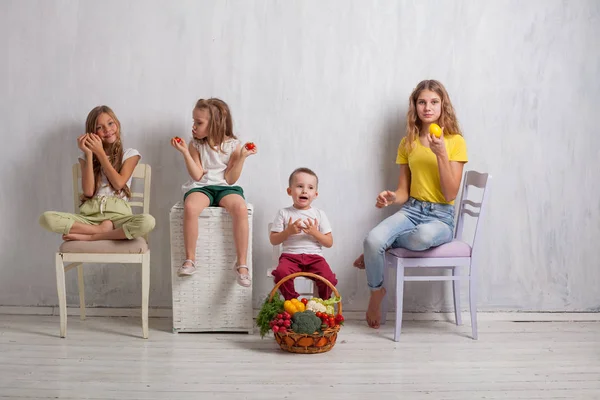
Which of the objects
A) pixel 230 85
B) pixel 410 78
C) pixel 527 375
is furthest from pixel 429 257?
pixel 230 85

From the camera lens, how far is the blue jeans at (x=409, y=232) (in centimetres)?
313

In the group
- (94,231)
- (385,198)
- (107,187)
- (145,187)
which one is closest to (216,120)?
(145,187)

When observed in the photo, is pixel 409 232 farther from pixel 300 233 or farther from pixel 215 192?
pixel 215 192

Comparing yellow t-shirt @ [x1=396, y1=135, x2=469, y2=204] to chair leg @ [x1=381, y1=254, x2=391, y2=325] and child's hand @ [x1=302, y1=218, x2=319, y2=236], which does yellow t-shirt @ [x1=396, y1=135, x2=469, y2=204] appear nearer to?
chair leg @ [x1=381, y1=254, x2=391, y2=325]

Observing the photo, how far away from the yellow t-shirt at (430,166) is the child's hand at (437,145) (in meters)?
0.16

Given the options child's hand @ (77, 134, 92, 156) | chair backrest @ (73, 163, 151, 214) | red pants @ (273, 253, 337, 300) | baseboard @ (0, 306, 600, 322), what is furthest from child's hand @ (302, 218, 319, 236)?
child's hand @ (77, 134, 92, 156)

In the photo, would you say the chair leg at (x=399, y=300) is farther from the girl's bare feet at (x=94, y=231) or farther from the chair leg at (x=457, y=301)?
the girl's bare feet at (x=94, y=231)

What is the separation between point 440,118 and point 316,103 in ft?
2.07

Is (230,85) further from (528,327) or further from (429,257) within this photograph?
(528,327)

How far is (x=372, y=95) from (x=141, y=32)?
1220mm

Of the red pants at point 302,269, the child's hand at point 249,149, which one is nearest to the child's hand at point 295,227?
the red pants at point 302,269

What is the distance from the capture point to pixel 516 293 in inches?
144

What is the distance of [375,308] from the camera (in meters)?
3.35

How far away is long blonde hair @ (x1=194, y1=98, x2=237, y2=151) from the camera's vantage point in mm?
3342
